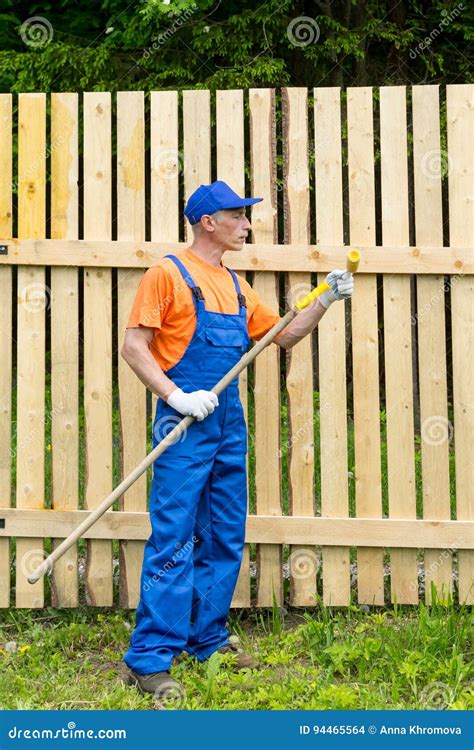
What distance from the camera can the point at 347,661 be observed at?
11.8 feet

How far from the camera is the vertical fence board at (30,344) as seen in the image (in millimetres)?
4219

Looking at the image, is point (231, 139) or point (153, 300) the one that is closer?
point (153, 300)

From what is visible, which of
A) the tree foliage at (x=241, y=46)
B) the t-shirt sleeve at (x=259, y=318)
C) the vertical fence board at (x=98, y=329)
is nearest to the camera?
the t-shirt sleeve at (x=259, y=318)

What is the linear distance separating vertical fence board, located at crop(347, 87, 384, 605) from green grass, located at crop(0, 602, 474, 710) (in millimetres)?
398

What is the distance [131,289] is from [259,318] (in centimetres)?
68

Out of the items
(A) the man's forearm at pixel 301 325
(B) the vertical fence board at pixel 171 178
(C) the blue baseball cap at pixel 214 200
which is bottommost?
(A) the man's forearm at pixel 301 325

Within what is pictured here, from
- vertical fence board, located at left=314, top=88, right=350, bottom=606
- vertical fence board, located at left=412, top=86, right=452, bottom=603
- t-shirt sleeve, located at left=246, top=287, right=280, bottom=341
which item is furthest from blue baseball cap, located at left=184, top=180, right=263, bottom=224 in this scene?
vertical fence board, located at left=412, top=86, right=452, bottom=603

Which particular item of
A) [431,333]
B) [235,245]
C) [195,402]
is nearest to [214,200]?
[235,245]

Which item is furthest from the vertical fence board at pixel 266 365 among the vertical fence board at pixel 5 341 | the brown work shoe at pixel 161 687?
the vertical fence board at pixel 5 341

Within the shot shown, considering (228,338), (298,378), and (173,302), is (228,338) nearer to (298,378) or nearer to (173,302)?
(173,302)

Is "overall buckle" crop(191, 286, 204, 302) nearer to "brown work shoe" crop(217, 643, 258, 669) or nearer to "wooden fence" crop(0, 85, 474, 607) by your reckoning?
"wooden fence" crop(0, 85, 474, 607)

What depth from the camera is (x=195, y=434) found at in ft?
11.5

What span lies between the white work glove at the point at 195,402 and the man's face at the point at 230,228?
670 mm

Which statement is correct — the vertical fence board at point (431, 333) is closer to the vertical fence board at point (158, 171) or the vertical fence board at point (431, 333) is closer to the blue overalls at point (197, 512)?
the blue overalls at point (197, 512)
